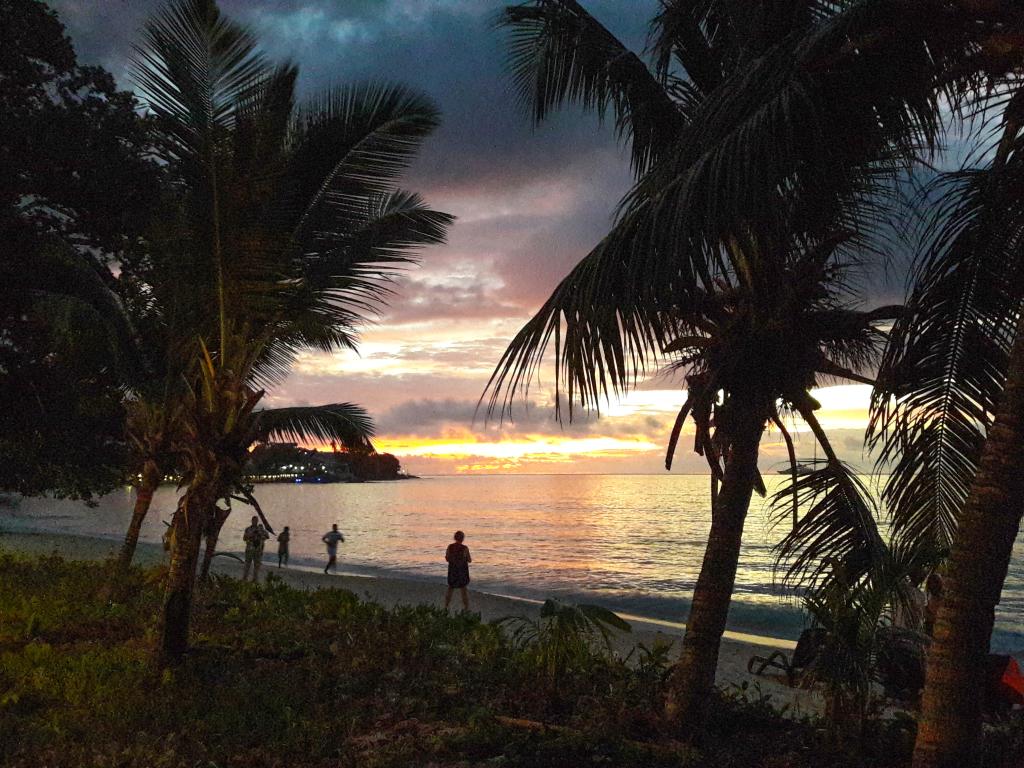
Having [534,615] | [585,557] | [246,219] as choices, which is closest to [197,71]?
[246,219]

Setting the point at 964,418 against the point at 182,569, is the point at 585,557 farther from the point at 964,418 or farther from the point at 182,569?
the point at 964,418

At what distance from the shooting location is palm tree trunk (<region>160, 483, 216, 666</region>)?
7449mm

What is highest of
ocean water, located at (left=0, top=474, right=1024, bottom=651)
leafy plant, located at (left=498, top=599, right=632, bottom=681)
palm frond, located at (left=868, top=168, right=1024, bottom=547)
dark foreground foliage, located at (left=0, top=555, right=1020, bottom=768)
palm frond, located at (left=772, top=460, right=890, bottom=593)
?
palm frond, located at (left=868, top=168, right=1024, bottom=547)

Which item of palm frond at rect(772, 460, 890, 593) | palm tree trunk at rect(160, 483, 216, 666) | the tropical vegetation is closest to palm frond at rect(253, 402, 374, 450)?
the tropical vegetation

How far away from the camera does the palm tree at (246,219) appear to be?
7.82 m

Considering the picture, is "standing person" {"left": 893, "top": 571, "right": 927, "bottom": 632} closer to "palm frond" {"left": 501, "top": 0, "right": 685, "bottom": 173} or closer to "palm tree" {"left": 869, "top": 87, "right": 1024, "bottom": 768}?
"palm tree" {"left": 869, "top": 87, "right": 1024, "bottom": 768}

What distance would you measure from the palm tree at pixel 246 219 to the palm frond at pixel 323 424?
1.96 metres

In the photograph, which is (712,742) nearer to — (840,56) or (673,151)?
(673,151)

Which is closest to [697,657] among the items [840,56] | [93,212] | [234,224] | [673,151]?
[673,151]

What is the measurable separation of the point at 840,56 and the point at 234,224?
6720 mm

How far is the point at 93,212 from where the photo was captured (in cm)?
1520

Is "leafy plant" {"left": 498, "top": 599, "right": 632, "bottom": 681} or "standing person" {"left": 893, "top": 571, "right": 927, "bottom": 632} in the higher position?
"standing person" {"left": 893, "top": 571, "right": 927, "bottom": 632}

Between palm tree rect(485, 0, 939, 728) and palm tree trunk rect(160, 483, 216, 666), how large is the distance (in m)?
4.62

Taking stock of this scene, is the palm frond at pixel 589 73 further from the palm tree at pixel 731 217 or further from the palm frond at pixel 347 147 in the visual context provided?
the palm frond at pixel 347 147
